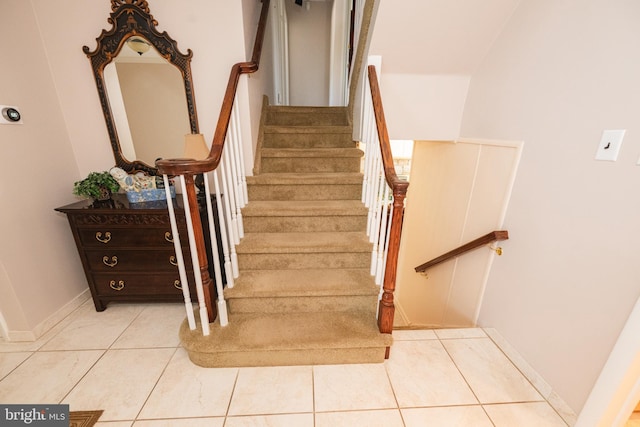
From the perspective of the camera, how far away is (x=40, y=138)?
5.67 ft

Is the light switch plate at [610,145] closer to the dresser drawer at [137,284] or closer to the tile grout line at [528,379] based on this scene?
the tile grout line at [528,379]

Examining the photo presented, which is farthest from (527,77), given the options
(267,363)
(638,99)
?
(267,363)

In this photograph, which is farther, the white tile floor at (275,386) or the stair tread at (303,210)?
the stair tread at (303,210)

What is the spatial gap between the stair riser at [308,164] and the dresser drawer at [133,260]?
107cm

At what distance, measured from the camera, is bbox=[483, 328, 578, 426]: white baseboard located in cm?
121

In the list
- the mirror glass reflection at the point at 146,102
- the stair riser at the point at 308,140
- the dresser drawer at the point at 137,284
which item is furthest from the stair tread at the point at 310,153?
the dresser drawer at the point at 137,284

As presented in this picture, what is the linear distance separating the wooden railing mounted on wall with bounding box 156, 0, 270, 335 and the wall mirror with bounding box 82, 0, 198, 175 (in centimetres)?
48

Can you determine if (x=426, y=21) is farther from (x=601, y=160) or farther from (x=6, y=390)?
(x=6, y=390)

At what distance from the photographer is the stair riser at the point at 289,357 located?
141 centimetres

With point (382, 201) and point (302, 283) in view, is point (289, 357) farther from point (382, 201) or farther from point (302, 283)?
point (382, 201)

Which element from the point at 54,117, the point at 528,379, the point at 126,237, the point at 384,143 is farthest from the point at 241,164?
the point at 528,379

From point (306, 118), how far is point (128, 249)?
2.09m

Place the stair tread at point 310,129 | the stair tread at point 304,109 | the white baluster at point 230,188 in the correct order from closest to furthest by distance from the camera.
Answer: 1. the white baluster at point 230,188
2. the stair tread at point 310,129
3. the stair tread at point 304,109

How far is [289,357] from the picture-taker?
143 centimetres
